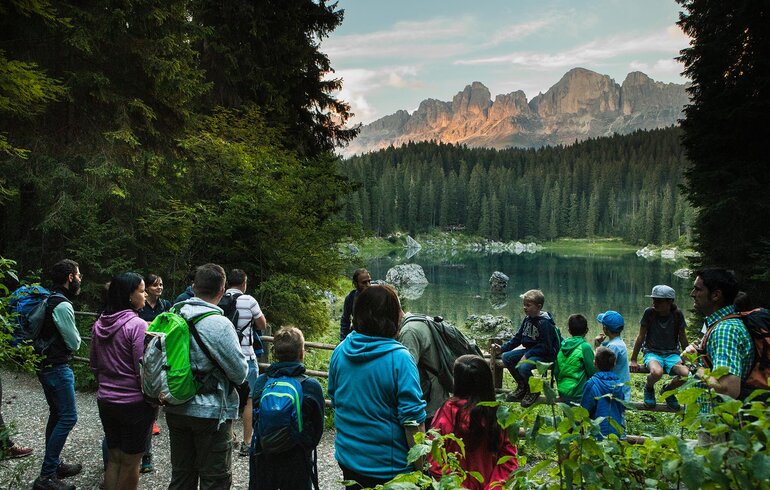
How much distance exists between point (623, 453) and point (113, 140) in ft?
36.3

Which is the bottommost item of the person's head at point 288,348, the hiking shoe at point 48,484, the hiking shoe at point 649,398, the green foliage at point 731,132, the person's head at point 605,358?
the hiking shoe at point 48,484

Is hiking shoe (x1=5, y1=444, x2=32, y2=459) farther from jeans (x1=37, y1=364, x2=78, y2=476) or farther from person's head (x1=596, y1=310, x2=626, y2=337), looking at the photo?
person's head (x1=596, y1=310, x2=626, y2=337)

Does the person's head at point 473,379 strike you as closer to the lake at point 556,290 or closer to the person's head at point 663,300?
the person's head at point 663,300

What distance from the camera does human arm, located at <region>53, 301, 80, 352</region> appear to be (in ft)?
15.0

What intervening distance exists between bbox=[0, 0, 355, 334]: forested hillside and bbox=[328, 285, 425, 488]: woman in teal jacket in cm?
621

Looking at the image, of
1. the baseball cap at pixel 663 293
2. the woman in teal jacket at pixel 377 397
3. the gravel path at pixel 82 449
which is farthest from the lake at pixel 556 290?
the woman in teal jacket at pixel 377 397

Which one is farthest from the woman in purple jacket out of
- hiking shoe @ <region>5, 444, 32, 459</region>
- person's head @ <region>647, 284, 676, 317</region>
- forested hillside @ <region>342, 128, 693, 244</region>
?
forested hillside @ <region>342, 128, 693, 244</region>

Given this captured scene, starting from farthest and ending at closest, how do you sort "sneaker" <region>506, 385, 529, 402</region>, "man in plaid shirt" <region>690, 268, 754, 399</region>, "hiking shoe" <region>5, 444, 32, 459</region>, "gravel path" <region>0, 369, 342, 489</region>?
"sneaker" <region>506, 385, 529, 402</region>
"hiking shoe" <region>5, 444, 32, 459</region>
"gravel path" <region>0, 369, 342, 489</region>
"man in plaid shirt" <region>690, 268, 754, 399</region>

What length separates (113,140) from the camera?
→ 1016 centimetres

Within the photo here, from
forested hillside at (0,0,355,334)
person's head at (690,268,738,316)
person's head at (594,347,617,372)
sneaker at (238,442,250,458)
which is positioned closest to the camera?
person's head at (690,268,738,316)

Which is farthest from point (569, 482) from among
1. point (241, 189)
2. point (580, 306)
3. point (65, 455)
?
point (580, 306)

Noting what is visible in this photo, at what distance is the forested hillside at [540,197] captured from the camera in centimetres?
11912

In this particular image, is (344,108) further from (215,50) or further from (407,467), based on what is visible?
(407,467)

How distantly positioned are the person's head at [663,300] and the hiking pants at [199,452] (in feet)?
16.4
